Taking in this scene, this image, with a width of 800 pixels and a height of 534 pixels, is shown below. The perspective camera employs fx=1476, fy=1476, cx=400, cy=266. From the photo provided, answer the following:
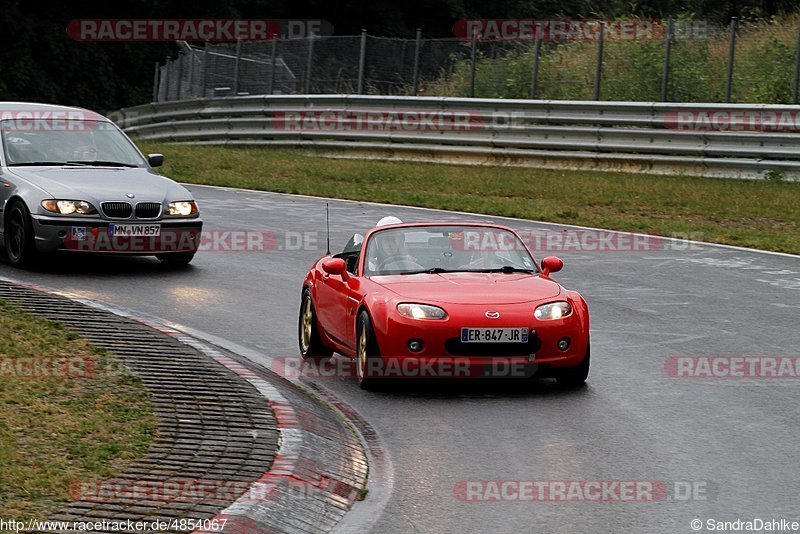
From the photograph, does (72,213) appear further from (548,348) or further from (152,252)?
(548,348)

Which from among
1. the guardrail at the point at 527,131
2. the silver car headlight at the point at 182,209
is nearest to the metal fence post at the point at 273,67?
the guardrail at the point at 527,131

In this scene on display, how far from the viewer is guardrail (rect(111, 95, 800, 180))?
2602cm

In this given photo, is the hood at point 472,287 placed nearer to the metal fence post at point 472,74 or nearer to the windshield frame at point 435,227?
the windshield frame at point 435,227

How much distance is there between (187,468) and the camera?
7.64 meters

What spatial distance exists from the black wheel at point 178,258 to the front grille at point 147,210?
0.65 metres

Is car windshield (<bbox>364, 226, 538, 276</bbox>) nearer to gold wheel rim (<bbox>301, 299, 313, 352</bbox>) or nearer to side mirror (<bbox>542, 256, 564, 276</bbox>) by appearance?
side mirror (<bbox>542, 256, 564, 276</bbox>)

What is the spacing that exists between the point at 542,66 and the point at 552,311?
70.6ft

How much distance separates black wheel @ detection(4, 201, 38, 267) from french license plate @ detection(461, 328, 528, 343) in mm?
6696

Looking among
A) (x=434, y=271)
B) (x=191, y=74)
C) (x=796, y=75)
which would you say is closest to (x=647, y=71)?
(x=796, y=75)

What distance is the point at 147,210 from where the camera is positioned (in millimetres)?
15938

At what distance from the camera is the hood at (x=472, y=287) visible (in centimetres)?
1088

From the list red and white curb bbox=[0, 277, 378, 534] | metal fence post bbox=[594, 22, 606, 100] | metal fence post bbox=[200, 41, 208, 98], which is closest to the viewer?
red and white curb bbox=[0, 277, 378, 534]

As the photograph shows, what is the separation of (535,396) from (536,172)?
17.7 m

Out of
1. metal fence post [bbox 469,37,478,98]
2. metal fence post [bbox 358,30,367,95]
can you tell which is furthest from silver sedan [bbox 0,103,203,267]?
metal fence post [bbox 358,30,367,95]
